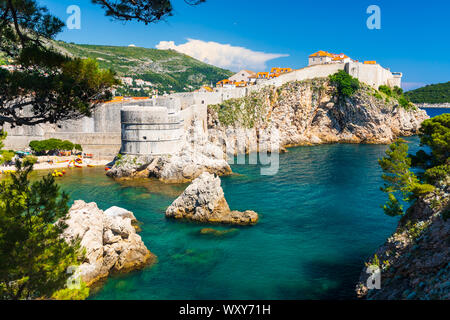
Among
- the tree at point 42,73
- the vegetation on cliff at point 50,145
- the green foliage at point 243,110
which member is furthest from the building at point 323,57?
the tree at point 42,73

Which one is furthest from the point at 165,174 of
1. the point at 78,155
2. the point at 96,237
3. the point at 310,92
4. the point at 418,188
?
the point at 310,92

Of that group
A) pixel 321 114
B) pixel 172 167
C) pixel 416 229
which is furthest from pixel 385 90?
pixel 416 229

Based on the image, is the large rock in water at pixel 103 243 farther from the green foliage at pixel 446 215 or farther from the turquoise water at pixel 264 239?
the green foliage at pixel 446 215

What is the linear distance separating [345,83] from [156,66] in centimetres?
10616

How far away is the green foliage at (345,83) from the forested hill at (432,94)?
116 meters

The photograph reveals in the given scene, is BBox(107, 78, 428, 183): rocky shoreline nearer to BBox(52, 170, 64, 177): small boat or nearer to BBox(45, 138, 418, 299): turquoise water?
BBox(45, 138, 418, 299): turquoise water

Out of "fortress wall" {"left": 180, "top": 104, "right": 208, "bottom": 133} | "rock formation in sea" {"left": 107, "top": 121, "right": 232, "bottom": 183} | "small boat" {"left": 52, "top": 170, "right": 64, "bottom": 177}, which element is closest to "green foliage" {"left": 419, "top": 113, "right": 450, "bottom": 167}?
"rock formation in sea" {"left": 107, "top": 121, "right": 232, "bottom": 183}

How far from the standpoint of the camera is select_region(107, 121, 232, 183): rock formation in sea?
29328 mm

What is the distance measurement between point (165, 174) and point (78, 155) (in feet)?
43.5

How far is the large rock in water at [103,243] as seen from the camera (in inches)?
516

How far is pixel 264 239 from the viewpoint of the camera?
16.9 metres

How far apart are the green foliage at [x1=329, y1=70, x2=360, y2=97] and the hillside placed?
66.0 m

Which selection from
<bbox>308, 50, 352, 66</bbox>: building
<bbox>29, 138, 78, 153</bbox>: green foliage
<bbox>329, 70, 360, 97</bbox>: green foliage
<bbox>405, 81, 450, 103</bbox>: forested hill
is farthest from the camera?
<bbox>405, 81, 450, 103</bbox>: forested hill

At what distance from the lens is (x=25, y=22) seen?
7.98 meters
